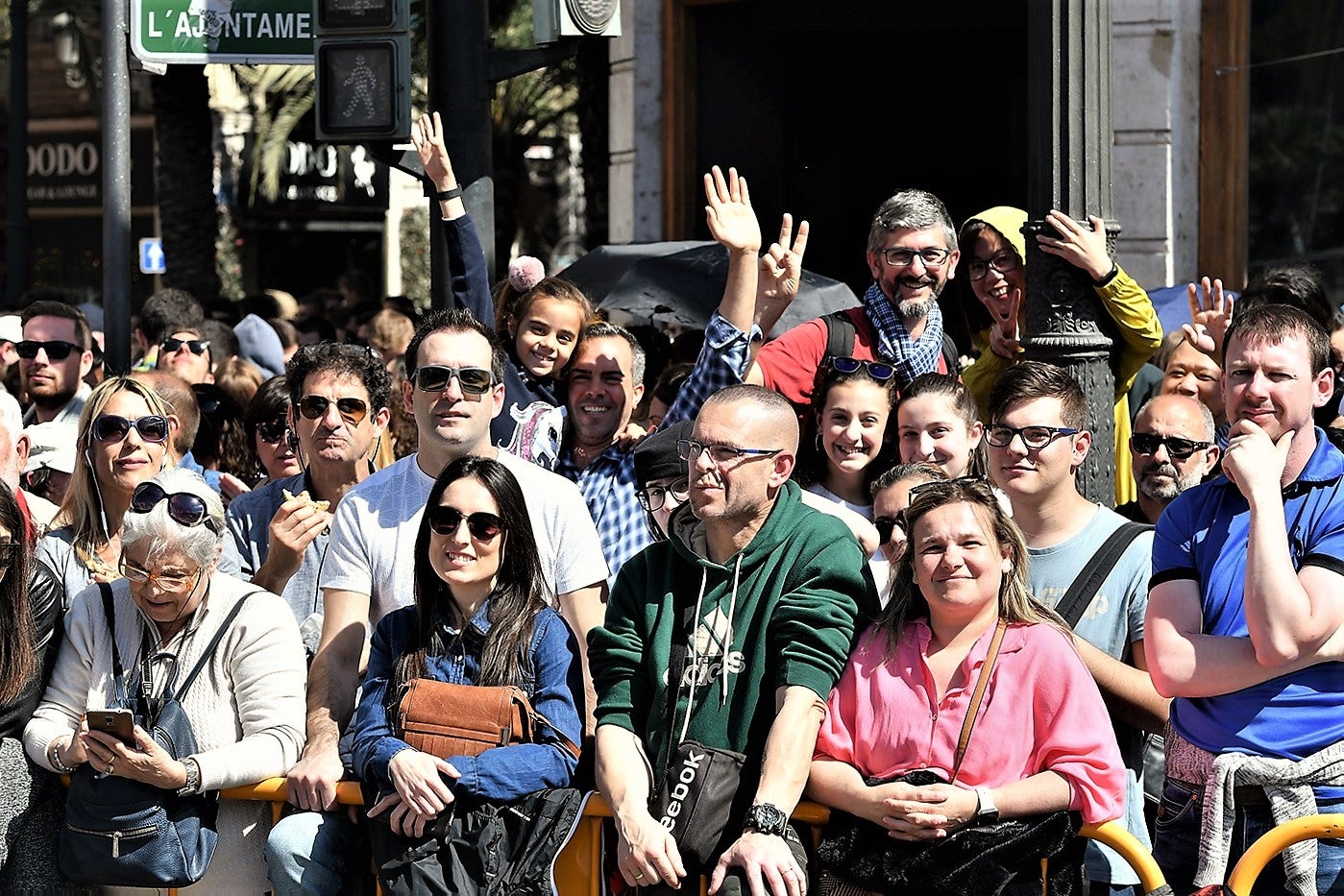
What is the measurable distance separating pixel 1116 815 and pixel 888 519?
3.73 ft

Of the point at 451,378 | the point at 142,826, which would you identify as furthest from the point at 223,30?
the point at 142,826

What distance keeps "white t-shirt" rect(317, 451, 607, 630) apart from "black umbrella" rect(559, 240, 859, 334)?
4.48 m

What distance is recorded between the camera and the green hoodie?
461cm

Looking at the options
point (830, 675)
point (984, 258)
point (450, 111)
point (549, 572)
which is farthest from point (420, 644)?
point (450, 111)

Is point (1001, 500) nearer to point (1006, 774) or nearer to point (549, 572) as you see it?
point (1006, 774)

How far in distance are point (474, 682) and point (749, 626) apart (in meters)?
0.74

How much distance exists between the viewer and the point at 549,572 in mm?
5262

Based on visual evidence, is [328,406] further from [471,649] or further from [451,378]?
[471,649]

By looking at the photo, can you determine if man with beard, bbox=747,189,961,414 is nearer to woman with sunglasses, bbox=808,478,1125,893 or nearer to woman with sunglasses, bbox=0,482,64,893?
woman with sunglasses, bbox=808,478,1125,893

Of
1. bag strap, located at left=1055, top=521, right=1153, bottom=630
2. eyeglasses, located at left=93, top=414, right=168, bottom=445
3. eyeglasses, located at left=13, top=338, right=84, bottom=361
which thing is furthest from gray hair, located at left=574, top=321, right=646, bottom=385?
eyeglasses, located at left=13, top=338, right=84, bottom=361

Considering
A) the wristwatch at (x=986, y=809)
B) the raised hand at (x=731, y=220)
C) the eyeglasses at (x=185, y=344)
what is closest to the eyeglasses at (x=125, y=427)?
the raised hand at (x=731, y=220)

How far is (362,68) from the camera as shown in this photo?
7570 mm

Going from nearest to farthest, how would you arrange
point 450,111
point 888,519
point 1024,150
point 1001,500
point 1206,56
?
1. point 1001,500
2. point 888,519
3. point 450,111
4. point 1206,56
5. point 1024,150

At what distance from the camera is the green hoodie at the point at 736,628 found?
15.1 feet
